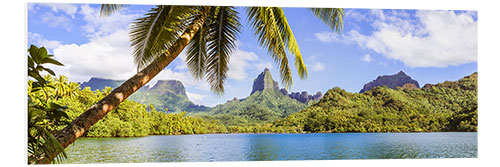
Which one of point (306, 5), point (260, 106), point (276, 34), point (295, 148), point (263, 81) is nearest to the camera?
point (276, 34)

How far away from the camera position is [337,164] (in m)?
5.06

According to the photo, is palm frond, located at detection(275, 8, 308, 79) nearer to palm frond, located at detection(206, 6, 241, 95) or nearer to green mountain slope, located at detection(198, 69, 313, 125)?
palm frond, located at detection(206, 6, 241, 95)

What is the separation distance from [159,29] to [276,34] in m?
1.04

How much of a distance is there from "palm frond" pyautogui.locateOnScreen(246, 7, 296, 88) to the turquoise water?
6105mm

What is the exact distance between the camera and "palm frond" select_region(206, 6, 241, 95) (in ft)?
12.7

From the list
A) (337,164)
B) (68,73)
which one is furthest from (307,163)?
(68,73)

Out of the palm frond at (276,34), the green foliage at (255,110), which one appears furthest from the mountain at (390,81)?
the palm frond at (276,34)

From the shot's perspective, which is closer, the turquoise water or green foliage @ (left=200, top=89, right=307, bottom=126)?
the turquoise water

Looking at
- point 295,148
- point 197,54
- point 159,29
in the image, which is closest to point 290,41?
point 159,29

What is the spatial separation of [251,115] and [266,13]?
16059 millimetres

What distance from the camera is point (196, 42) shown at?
4.15 meters

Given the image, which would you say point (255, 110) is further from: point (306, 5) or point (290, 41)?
point (290, 41)

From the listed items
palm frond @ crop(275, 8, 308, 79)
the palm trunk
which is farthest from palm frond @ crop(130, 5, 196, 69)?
palm frond @ crop(275, 8, 308, 79)
